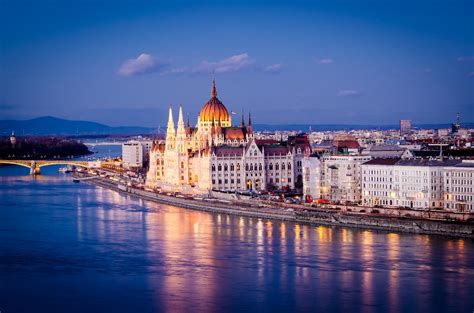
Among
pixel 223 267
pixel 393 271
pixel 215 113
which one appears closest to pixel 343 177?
pixel 223 267

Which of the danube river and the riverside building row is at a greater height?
the riverside building row

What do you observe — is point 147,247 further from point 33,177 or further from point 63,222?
point 33,177

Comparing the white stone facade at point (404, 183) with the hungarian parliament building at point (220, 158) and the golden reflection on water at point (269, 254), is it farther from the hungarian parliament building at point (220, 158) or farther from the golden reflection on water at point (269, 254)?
the hungarian parliament building at point (220, 158)

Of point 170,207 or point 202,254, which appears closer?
point 202,254

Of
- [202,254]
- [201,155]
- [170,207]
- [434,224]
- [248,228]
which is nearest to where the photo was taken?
[202,254]

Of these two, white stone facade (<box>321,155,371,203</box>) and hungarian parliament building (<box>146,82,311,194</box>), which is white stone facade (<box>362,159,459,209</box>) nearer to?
white stone facade (<box>321,155,371,203</box>)

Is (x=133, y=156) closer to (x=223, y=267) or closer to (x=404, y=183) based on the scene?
(x=404, y=183)

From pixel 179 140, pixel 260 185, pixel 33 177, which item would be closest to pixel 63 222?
pixel 260 185

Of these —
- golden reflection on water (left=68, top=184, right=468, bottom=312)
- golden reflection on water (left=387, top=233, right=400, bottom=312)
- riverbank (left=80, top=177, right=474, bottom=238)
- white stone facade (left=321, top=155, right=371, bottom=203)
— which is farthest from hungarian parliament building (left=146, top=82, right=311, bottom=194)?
golden reflection on water (left=387, top=233, right=400, bottom=312)
